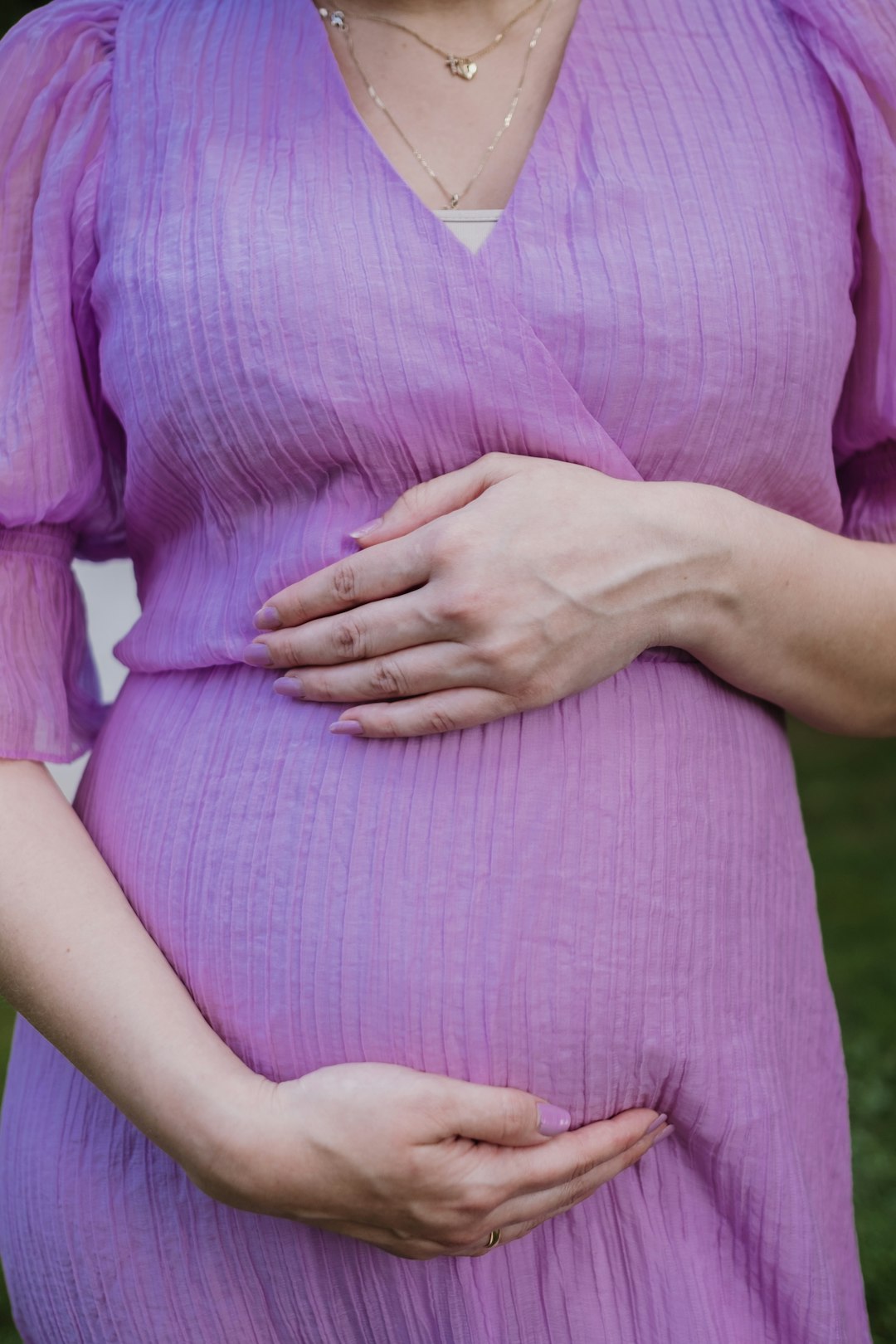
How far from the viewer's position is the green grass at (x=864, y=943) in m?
2.34

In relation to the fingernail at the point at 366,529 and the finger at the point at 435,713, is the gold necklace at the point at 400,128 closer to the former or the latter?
the fingernail at the point at 366,529

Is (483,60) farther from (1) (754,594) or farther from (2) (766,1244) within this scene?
(2) (766,1244)

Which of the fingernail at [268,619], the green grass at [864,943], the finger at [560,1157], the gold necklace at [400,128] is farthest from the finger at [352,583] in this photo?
the green grass at [864,943]

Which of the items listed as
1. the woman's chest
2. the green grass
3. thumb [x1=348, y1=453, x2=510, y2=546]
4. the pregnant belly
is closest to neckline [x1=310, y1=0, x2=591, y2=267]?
the woman's chest

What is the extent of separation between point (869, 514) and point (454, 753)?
1.72 ft

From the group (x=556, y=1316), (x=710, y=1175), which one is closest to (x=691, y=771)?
(x=710, y=1175)

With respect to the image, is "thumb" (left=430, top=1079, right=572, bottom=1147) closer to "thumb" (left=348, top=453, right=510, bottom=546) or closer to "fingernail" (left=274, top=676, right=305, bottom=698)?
"fingernail" (left=274, top=676, right=305, bottom=698)

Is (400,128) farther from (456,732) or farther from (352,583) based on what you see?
(456,732)

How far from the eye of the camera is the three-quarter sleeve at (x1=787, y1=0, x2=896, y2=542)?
1.07 meters

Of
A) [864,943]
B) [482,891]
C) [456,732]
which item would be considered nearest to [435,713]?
[456,732]

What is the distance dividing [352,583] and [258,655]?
0.35 feet

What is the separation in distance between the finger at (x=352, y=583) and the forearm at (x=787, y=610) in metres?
0.22

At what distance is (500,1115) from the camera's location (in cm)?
95

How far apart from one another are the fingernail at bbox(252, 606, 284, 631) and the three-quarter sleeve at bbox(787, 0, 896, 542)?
58 cm
